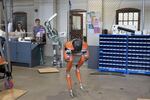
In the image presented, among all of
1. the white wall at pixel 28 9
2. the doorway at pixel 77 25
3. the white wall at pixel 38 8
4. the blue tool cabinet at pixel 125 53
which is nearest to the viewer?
the blue tool cabinet at pixel 125 53

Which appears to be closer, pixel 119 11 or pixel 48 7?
pixel 119 11

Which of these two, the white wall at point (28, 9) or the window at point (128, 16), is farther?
the white wall at point (28, 9)

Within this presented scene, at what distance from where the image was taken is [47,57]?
10.7m

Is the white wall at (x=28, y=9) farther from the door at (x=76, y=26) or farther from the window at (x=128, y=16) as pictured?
the window at (x=128, y=16)

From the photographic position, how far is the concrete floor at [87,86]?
16.8 feet

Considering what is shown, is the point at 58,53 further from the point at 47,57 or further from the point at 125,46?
the point at 125,46

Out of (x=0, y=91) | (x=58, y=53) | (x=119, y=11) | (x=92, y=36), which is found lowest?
(x=0, y=91)

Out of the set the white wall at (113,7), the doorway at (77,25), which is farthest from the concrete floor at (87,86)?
the doorway at (77,25)

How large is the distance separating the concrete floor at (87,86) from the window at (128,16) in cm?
399

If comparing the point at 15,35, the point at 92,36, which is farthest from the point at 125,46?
the point at 15,35

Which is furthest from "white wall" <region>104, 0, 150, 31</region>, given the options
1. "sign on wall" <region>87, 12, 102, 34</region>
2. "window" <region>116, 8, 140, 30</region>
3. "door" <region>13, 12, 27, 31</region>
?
"door" <region>13, 12, 27, 31</region>

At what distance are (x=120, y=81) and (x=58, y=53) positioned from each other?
3.45 metres

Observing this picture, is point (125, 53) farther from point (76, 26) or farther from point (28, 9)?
point (28, 9)

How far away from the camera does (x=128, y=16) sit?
10695 millimetres
